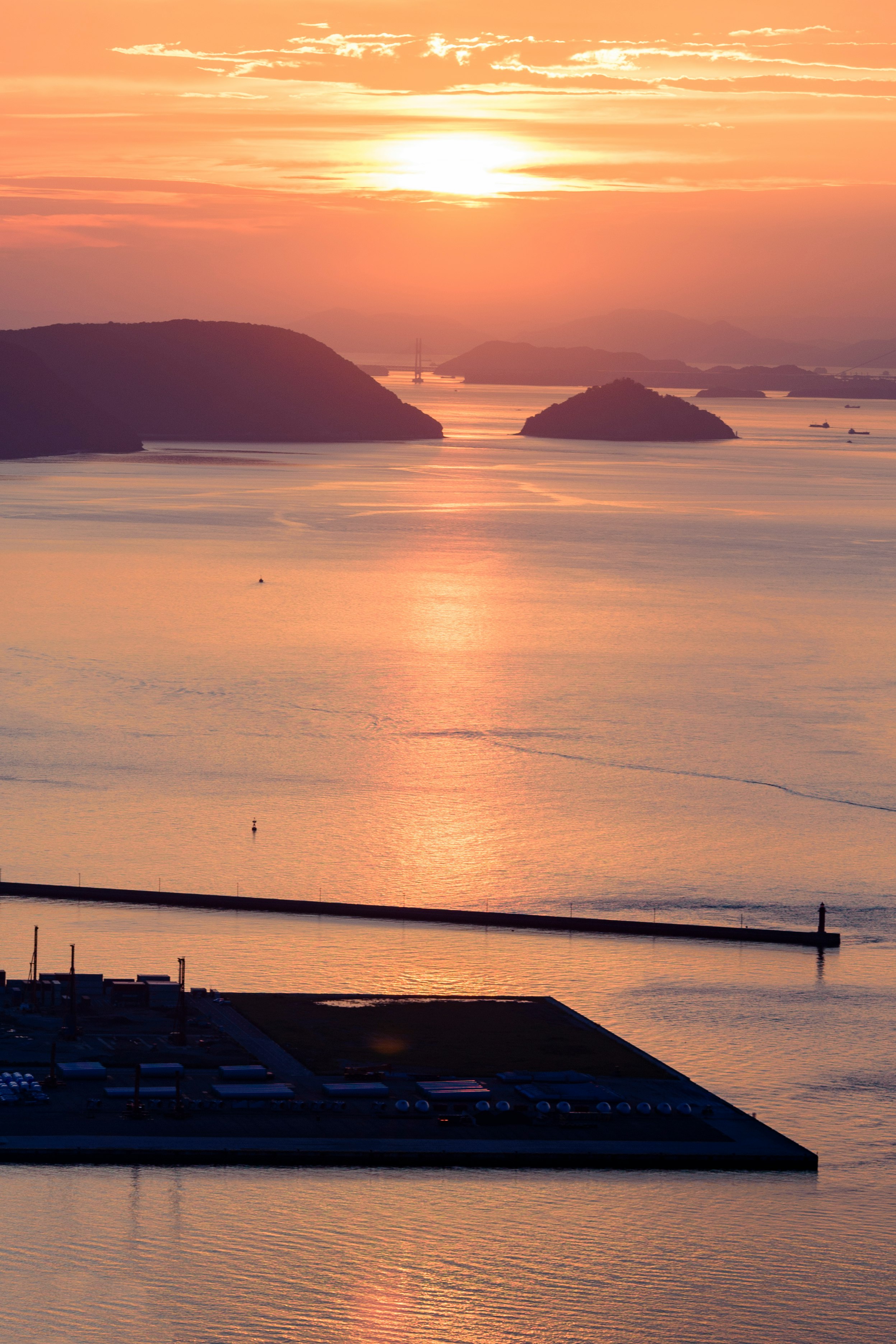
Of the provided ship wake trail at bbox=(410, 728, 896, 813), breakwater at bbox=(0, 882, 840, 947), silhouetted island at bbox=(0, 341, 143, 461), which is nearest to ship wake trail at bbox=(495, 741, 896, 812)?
ship wake trail at bbox=(410, 728, 896, 813)

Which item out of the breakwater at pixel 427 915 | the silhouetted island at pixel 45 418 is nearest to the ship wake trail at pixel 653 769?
the breakwater at pixel 427 915

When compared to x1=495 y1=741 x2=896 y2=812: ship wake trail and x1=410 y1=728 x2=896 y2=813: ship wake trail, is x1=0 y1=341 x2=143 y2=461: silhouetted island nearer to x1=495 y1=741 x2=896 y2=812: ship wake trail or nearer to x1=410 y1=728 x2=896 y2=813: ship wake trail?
x1=410 y1=728 x2=896 y2=813: ship wake trail

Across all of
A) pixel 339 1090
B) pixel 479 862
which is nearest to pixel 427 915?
pixel 479 862

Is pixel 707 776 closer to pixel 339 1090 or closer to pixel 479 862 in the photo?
pixel 479 862

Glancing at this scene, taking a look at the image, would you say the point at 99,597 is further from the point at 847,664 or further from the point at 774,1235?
the point at 774,1235

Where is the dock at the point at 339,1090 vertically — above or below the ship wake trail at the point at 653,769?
below

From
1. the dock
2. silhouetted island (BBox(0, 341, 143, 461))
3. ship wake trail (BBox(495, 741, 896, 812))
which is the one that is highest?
silhouetted island (BBox(0, 341, 143, 461))

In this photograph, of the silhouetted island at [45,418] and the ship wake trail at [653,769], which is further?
the silhouetted island at [45,418]

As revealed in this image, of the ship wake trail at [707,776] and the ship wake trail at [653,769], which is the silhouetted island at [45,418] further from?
the ship wake trail at [707,776]
